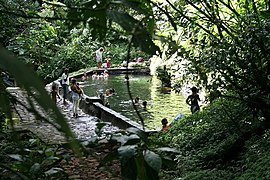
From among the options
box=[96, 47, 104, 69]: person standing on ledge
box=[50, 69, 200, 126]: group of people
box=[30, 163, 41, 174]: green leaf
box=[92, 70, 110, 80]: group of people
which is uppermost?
box=[30, 163, 41, 174]: green leaf

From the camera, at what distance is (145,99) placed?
46.4 ft

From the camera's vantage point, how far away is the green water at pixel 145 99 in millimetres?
11242

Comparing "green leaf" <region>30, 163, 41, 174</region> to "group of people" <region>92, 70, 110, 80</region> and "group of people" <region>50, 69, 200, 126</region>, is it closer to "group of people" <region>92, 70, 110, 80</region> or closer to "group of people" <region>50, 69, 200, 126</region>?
"group of people" <region>50, 69, 200, 126</region>

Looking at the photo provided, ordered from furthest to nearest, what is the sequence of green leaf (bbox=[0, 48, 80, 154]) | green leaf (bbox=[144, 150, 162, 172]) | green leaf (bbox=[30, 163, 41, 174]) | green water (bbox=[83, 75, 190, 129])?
green water (bbox=[83, 75, 190, 129]) < green leaf (bbox=[30, 163, 41, 174]) < green leaf (bbox=[144, 150, 162, 172]) < green leaf (bbox=[0, 48, 80, 154])

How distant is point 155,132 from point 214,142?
2.48 metres

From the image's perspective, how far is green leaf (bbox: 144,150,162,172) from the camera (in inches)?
34.4

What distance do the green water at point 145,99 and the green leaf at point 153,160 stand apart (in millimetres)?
7391

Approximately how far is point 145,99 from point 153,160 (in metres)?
13.3

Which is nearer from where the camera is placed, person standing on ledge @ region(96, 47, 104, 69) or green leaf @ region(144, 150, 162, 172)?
green leaf @ region(144, 150, 162, 172)

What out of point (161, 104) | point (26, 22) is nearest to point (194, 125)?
point (26, 22)

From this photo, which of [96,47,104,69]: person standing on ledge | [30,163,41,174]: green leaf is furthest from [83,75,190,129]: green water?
[30,163,41,174]: green leaf

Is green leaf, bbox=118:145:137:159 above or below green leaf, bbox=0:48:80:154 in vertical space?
below

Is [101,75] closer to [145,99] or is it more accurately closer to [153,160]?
[145,99]

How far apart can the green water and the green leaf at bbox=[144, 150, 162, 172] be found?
7.39 metres
